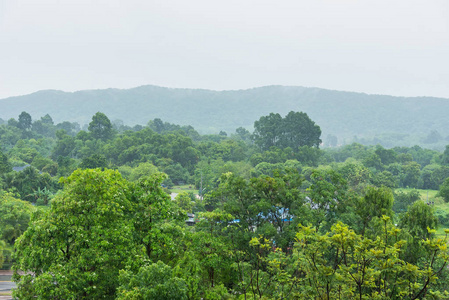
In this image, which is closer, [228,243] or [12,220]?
[228,243]

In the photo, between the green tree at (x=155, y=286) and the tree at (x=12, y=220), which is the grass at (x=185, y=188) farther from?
the green tree at (x=155, y=286)

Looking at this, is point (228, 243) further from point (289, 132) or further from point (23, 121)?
point (23, 121)

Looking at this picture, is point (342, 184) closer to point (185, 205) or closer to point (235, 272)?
point (235, 272)

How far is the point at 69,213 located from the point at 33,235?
1090 millimetres

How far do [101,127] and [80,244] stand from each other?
247 feet

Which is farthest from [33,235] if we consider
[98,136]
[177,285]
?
[98,136]

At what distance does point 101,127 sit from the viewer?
82250 millimetres

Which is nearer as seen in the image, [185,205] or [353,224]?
[353,224]

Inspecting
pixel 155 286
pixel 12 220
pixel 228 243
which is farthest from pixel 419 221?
pixel 12 220

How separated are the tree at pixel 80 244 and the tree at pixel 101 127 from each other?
72.4 m

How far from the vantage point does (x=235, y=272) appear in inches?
546

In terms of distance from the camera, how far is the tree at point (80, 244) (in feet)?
33.4

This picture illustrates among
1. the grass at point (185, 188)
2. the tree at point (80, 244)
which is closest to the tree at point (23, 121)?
the grass at point (185, 188)

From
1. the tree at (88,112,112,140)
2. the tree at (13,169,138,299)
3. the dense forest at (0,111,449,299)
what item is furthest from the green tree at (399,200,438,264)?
the tree at (88,112,112,140)
